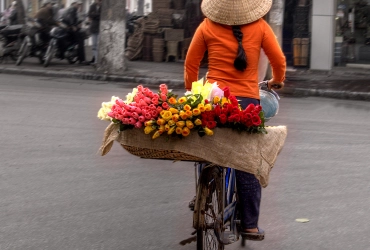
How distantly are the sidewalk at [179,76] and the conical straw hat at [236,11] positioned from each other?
38.7 feet

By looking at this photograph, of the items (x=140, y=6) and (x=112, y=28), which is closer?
(x=112, y=28)

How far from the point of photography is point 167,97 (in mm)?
4492

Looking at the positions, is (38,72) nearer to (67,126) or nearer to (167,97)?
(67,126)

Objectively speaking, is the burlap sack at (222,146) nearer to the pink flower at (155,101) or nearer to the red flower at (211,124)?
the red flower at (211,124)

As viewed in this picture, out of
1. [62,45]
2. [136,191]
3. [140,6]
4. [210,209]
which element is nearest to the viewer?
[210,209]

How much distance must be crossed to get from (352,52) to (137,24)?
254 inches

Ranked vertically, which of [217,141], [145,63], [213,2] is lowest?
[145,63]

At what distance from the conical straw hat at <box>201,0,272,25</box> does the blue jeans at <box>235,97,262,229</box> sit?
490mm

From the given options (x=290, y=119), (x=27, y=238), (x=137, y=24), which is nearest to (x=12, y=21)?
(x=137, y=24)

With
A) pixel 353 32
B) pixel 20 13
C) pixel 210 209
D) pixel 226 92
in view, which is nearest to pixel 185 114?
pixel 226 92

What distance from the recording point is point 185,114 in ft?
14.0

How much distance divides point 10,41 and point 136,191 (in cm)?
1521

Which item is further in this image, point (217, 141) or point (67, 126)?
point (67, 126)

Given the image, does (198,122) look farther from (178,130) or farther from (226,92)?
(226,92)
